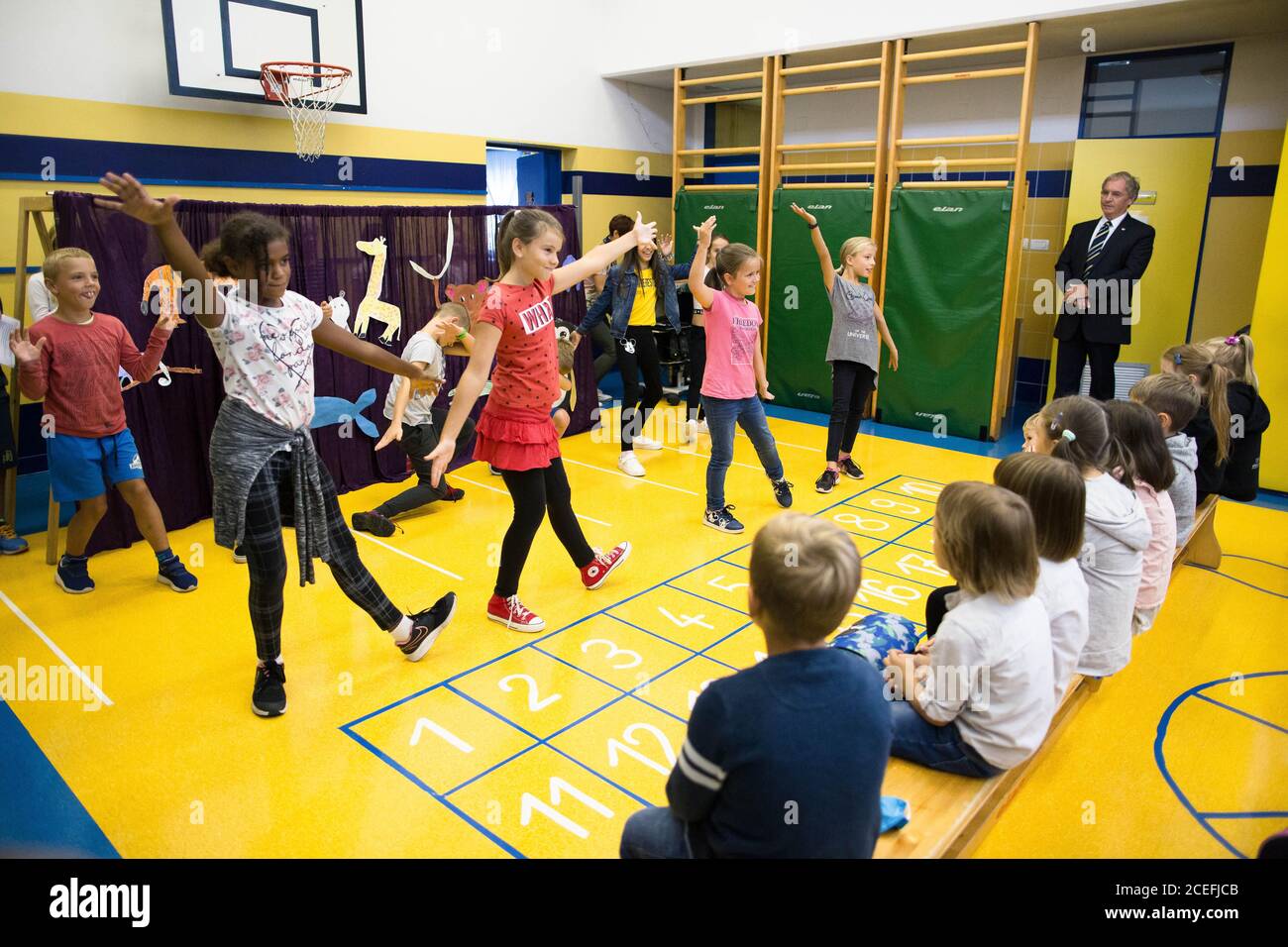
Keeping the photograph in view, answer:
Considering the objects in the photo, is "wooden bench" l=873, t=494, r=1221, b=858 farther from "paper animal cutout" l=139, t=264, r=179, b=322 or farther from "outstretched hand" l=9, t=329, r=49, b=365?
"paper animal cutout" l=139, t=264, r=179, b=322

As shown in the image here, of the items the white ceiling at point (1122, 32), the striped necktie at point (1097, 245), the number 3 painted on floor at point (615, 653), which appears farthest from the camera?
the striped necktie at point (1097, 245)

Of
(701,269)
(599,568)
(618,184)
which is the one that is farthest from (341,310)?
(618,184)

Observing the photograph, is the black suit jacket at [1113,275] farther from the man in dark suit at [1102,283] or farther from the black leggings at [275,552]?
the black leggings at [275,552]

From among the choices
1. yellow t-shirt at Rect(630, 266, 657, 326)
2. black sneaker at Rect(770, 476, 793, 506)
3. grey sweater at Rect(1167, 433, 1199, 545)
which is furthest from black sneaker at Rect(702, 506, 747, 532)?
grey sweater at Rect(1167, 433, 1199, 545)

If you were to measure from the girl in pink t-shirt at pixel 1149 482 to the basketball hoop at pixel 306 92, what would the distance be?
16.9 feet

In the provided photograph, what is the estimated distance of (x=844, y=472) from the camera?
19.2 feet

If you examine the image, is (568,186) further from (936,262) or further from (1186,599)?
(1186,599)

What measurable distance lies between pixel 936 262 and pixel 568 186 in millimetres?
3560

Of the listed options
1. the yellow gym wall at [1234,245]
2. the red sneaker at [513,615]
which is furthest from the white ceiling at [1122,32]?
the red sneaker at [513,615]

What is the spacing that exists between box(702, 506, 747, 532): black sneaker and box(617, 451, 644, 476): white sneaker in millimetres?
1032

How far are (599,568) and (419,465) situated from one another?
161 cm

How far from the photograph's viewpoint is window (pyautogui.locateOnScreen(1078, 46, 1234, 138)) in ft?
21.3

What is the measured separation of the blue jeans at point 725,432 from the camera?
4.75m

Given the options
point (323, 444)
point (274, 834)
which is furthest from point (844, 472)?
point (274, 834)
